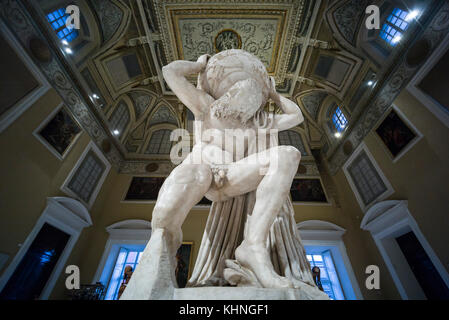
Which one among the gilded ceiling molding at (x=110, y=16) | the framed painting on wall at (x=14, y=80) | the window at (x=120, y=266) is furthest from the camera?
the gilded ceiling molding at (x=110, y=16)

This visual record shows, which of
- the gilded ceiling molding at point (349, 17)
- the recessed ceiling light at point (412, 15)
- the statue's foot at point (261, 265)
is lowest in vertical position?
the statue's foot at point (261, 265)

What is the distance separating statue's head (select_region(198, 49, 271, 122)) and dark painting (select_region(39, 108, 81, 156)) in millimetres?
6158

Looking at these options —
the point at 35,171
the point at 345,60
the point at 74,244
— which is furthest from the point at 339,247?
the point at 35,171

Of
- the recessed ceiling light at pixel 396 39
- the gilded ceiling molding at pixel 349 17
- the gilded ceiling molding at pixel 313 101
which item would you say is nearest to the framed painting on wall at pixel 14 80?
the gilded ceiling molding at pixel 349 17

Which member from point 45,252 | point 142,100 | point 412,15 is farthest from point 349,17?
point 45,252

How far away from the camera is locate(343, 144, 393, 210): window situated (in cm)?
614

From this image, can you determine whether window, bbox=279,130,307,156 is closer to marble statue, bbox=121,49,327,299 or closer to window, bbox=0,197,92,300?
marble statue, bbox=121,49,327,299

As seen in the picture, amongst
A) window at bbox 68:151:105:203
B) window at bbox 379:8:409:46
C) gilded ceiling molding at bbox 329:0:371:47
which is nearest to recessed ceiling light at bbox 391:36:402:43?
window at bbox 379:8:409:46

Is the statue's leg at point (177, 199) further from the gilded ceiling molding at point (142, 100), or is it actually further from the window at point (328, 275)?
the gilded ceiling molding at point (142, 100)

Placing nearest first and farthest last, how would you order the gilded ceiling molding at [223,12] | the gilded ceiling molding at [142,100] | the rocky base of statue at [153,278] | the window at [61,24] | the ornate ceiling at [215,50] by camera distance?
the rocky base of statue at [153,278]
the window at [61,24]
the ornate ceiling at [215,50]
the gilded ceiling molding at [223,12]
the gilded ceiling molding at [142,100]

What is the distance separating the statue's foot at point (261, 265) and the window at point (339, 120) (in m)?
8.80

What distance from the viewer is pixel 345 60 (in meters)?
7.37

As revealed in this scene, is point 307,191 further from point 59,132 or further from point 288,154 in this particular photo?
point 59,132

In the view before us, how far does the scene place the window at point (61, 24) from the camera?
5.50m
